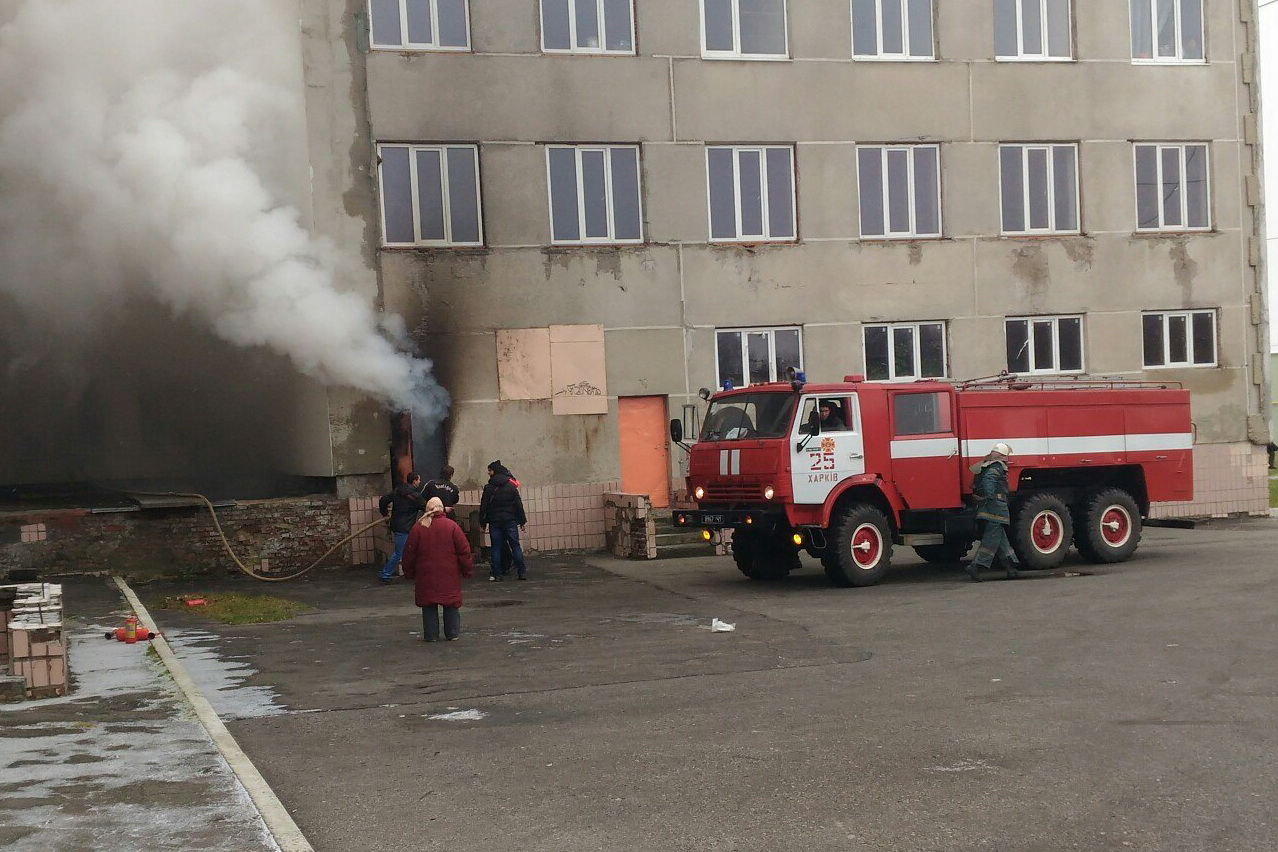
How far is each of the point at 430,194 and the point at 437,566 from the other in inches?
418

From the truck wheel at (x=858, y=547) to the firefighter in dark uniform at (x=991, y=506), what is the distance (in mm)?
1177

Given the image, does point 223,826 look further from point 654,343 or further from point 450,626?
point 654,343

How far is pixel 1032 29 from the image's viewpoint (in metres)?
25.9

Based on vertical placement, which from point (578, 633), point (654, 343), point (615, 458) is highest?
point (654, 343)

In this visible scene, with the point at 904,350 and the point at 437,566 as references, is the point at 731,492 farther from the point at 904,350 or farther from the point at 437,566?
the point at 904,350

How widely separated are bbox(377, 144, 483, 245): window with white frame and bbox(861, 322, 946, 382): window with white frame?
7.27m

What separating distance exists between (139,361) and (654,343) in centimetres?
1123

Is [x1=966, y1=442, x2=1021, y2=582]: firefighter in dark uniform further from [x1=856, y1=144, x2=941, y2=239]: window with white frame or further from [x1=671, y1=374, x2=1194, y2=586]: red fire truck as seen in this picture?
[x1=856, y1=144, x2=941, y2=239]: window with white frame

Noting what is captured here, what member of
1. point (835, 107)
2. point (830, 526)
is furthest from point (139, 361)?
point (830, 526)

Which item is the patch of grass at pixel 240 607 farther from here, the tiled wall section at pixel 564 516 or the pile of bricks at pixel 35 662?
the tiled wall section at pixel 564 516

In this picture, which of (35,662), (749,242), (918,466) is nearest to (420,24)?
(749,242)

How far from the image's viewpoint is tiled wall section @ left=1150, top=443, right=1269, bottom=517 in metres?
26.7

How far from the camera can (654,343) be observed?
78.1ft

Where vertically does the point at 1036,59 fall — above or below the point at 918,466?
above
